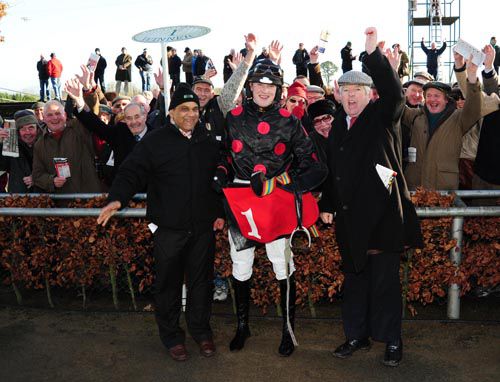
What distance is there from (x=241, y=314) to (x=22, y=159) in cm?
367

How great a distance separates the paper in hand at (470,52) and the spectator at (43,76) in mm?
18974

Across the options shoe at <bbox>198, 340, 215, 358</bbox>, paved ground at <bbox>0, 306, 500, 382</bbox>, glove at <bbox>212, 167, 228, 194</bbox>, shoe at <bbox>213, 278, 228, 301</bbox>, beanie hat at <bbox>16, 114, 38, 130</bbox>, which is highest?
beanie hat at <bbox>16, 114, 38, 130</bbox>

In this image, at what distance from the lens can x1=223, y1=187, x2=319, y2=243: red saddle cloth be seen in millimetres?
3959

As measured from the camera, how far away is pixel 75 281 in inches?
209

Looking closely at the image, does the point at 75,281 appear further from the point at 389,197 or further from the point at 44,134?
the point at 389,197

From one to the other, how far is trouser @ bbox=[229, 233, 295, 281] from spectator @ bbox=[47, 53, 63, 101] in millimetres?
17412

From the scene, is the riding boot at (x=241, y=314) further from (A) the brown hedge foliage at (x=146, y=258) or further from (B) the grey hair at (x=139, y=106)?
(B) the grey hair at (x=139, y=106)

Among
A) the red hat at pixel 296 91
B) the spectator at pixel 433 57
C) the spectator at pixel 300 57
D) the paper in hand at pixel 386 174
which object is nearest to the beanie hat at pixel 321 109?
the red hat at pixel 296 91

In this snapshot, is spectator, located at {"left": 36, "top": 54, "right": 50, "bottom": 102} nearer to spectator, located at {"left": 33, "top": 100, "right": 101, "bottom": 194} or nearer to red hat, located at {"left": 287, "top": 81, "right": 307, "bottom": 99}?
spectator, located at {"left": 33, "top": 100, "right": 101, "bottom": 194}

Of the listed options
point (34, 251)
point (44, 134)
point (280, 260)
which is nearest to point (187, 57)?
point (44, 134)

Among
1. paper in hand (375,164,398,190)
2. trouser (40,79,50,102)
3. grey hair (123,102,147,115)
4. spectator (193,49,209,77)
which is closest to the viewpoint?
paper in hand (375,164,398,190)

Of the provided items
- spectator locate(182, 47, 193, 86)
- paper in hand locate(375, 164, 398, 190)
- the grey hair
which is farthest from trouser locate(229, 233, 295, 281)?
spectator locate(182, 47, 193, 86)

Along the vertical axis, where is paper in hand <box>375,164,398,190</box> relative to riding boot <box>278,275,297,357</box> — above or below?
above

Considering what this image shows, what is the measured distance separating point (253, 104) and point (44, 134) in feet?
10.2
